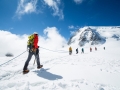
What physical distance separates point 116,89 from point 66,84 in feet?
6.06

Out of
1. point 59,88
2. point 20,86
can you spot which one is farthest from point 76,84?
point 20,86

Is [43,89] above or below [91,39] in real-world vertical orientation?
below

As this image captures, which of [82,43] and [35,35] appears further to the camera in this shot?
[82,43]

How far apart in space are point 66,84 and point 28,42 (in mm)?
4116

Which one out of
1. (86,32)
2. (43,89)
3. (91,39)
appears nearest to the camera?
(43,89)

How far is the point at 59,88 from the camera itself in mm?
4293

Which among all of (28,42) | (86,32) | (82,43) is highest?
(86,32)

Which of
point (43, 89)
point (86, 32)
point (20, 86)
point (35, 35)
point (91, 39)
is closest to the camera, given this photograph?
point (43, 89)

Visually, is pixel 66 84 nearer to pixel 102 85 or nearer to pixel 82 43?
pixel 102 85

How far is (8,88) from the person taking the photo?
4.41m

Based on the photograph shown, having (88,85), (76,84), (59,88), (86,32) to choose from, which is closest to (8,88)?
(59,88)

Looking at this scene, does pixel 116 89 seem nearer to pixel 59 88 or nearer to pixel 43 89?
pixel 59 88

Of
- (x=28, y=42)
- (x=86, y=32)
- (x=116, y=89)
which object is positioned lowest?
(x=116, y=89)

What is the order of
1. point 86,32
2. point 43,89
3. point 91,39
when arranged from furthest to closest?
point 86,32
point 91,39
point 43,89
